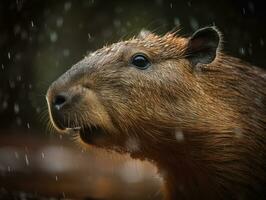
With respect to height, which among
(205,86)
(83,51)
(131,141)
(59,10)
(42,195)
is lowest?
(42,195)

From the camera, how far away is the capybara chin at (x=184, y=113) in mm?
4520

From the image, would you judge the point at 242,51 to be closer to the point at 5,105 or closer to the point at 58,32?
the point at 58,32

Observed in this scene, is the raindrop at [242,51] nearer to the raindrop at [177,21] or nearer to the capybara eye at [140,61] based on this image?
the raindrop at [177,21]

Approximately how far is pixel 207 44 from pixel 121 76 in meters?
0.65

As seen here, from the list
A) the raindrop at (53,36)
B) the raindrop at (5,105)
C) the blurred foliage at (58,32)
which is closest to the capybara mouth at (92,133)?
the blurred foliage at (58,32)

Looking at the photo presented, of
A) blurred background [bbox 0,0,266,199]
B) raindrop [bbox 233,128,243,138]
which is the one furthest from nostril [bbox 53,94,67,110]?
blurred background [bbox 0,0,266,199]

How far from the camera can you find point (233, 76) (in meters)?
4.94

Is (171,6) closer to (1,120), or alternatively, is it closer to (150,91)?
(1,120)

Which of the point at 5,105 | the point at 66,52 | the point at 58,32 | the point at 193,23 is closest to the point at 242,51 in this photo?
the point at 193,23

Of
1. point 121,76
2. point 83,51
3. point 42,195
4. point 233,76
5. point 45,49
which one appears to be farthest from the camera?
point 45,49

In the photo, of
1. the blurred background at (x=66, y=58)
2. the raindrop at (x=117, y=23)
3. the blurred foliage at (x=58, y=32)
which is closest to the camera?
the blurred background at (x=66, y=58)

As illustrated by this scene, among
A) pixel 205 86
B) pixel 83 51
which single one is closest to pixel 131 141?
pixel 205 86

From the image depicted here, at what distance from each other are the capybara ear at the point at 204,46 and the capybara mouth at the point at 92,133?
879 millimetres

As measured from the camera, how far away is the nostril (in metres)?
4.26
